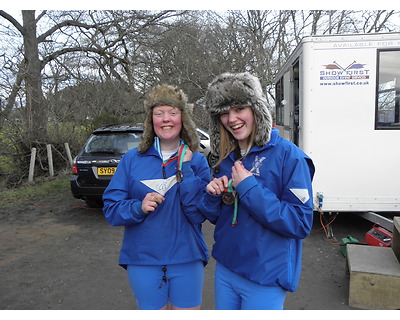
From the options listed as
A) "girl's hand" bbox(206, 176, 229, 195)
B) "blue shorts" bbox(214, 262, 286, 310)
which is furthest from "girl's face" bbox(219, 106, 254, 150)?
"blue shorts" bbox(214, 262, 286, 310)

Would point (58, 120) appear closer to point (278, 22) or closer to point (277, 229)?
point (277, 229)

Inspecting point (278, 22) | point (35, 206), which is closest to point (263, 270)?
point (35, 206)

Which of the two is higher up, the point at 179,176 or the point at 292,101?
the point at 292,101

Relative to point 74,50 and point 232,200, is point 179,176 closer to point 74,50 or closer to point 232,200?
point 232,200

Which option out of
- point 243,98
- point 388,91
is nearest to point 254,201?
point 243,98

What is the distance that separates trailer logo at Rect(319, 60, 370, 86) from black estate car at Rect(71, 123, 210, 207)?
3.34 m

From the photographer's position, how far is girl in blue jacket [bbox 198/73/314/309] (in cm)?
162

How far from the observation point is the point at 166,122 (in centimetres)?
205

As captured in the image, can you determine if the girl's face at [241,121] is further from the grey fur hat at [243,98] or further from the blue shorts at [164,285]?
the blue shorts at [164,285]

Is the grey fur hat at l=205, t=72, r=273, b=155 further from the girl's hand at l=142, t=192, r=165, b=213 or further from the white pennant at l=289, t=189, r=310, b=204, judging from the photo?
the girl's hand at l=142, t=192, r=165, b=213

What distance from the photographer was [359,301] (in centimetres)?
325

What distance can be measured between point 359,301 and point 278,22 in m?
18.5

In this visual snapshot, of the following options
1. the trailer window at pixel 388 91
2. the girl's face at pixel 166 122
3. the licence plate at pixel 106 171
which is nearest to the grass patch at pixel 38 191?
the licence plate at pixel 106 171

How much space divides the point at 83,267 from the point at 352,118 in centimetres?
413
